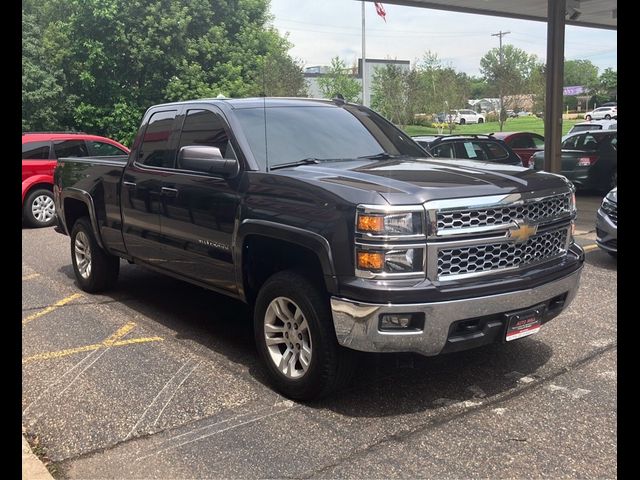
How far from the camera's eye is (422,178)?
400 cm

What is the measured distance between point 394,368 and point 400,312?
1.23 m

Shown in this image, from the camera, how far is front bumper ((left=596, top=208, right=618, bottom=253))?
25.2ft

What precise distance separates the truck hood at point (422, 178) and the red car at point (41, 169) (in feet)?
28.7

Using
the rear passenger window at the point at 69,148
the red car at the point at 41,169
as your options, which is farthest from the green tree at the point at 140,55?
the red car at the point at 41,169

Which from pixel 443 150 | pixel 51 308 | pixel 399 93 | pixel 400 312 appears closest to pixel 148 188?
pixel 51 308

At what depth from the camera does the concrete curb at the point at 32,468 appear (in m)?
3.22

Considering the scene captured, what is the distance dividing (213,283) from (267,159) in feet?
3.50

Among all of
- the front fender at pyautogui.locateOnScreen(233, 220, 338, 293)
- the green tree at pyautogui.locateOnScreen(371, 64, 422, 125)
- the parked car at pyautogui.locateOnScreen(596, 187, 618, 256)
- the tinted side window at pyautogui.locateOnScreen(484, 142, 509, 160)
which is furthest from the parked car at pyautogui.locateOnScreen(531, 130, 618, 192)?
the green tree at pyautogui.locateOnScreen(371, 64, 422, 125)

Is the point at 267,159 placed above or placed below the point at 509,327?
above

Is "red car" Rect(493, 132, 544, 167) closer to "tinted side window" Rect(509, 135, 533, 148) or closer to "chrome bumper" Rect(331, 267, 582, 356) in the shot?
"tinted side window" Rect(509, 135, 533, 148)
